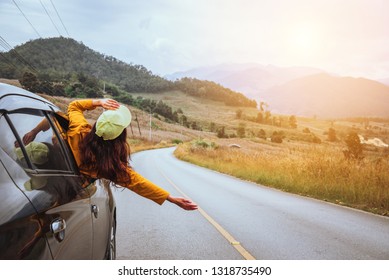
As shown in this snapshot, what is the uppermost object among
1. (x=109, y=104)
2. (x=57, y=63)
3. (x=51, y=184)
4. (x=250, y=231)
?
(x=57, y=63)

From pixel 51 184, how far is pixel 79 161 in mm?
1038

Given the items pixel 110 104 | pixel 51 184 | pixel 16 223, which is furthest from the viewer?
pixel 110 104

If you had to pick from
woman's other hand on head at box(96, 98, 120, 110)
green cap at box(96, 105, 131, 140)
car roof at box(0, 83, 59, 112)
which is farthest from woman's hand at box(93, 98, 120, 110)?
car roof at box(0, 83, 59, 112)

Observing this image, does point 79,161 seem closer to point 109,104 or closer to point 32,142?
point 109,104

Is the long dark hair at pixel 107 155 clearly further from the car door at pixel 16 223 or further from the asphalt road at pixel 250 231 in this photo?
the asphalt road at pixel 250 231

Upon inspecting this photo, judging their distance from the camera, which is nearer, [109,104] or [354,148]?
[109,104]

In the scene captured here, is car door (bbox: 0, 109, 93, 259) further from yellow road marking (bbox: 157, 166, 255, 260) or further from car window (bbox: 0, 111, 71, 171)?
yellow road marking (bbox: 157, 166, 255, 260)

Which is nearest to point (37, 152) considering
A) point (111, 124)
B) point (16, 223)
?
point (111, 124)

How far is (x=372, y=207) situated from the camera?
984 centimetres

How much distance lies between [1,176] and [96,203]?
153 centimetres

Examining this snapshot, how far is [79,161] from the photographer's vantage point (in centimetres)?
317

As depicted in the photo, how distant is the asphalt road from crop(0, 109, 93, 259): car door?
2.50 metres
